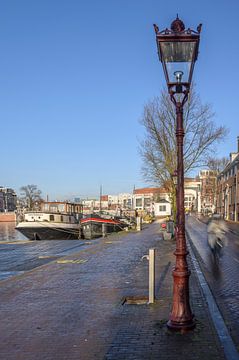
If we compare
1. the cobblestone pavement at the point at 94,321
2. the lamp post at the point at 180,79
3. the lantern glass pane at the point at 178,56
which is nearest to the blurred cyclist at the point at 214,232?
the cobblestone pavement at the point at 94,321

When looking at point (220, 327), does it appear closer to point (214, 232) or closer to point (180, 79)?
point (180, 79)

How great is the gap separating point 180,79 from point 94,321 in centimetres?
423

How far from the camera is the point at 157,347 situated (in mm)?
5477

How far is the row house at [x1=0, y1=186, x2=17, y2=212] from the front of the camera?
17250 centimetres

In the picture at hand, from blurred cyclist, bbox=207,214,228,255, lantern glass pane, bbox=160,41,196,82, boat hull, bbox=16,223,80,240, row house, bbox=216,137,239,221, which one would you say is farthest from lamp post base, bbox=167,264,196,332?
row house, bbox=216,137,239,221

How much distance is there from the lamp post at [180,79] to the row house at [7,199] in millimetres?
169923

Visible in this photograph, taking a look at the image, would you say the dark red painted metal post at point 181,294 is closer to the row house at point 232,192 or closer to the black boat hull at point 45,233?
the black boat hull at point 45,233

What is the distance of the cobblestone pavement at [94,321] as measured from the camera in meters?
5.40

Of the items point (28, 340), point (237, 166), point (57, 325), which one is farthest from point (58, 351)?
point (237, 166)

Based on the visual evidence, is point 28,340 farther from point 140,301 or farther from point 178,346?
point 140,301

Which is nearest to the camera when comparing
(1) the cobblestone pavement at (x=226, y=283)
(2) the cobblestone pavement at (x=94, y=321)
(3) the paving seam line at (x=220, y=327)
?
(3) the paving seam line at (x=220, y=327)

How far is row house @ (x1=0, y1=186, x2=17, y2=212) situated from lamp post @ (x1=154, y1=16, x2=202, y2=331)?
170 metres

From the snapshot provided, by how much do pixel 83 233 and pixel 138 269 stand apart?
2665 cm

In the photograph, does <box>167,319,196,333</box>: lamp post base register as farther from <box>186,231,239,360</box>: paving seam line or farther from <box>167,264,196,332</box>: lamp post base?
<box>186,231,239,360</box>: paving seam line
